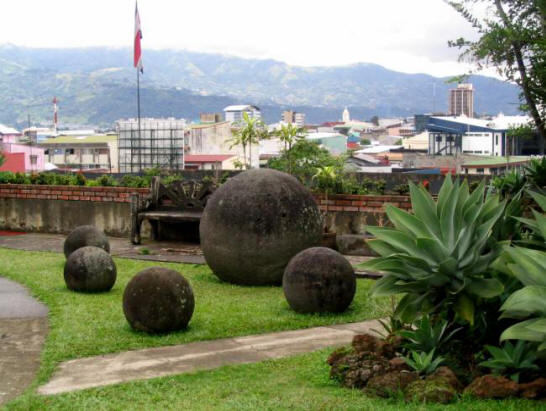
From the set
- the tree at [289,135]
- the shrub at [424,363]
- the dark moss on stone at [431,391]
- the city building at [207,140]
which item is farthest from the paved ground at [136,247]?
the city building at [207,140]

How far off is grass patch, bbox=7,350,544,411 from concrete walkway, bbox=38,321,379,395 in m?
0.32

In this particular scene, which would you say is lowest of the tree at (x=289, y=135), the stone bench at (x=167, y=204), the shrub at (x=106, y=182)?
the stone bench at (x=167, y=204)

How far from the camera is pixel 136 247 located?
17547 mm

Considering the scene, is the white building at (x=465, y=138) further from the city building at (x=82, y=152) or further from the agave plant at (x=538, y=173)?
the agave plant at (x=538, y=173)

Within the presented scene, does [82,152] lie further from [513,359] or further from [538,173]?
[513,359]

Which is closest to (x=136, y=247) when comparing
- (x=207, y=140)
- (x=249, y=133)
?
(x=249, y=133)

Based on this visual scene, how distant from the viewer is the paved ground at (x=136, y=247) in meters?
15.9

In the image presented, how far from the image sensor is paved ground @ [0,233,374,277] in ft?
52.1

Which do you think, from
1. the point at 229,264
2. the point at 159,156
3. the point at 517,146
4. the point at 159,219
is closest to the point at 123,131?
the point at 159,156

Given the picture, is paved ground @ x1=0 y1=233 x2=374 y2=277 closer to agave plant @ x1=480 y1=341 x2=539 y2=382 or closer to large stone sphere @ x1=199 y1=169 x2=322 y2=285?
large stone sphere @ x1=199 y1=169 x2=322 y2=285

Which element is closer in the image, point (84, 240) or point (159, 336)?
point (159, 336)

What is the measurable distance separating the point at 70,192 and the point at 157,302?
38.2 ft

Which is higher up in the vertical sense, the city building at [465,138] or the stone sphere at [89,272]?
the city building at [465,138]

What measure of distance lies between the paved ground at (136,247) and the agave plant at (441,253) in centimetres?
664
